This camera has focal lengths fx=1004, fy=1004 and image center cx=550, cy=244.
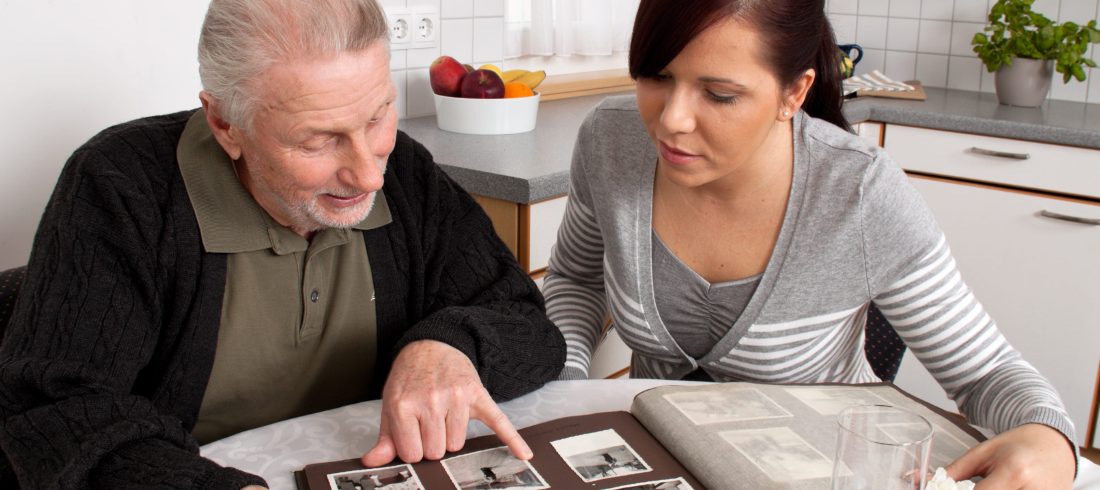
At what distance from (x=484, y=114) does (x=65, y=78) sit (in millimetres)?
947

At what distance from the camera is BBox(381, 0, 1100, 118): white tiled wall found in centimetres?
246

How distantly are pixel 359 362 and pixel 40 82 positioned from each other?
69 centimetres

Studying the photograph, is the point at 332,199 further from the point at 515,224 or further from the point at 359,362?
the point at 515,224

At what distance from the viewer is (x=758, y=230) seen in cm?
131

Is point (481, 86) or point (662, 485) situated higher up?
point (481, 86)

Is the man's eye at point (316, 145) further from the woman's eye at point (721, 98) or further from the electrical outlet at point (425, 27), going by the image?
the electrical outlet at point (425, 27)

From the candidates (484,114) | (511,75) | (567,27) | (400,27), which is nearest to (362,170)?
(484,114)

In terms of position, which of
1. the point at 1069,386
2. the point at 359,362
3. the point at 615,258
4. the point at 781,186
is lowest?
the point at 1069,386

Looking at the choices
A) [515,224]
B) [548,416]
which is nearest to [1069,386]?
[515,224]

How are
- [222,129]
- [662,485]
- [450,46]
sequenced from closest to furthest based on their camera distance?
1. [662,485]
2. [222,129]
3. [450,46]

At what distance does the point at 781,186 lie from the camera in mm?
1297

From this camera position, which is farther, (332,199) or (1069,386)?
(1069,386)

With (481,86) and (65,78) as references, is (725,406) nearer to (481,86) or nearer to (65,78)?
(65,78)

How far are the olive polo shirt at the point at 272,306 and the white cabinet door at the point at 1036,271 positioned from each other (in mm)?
1880
